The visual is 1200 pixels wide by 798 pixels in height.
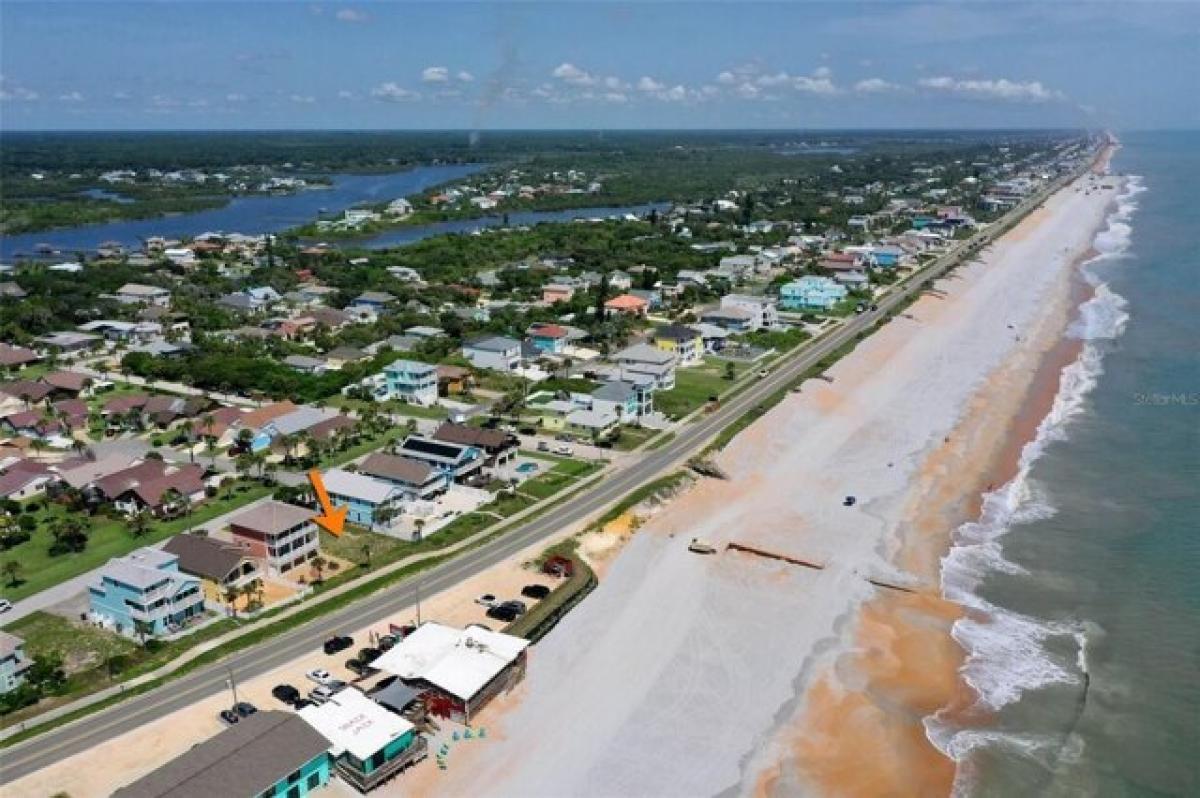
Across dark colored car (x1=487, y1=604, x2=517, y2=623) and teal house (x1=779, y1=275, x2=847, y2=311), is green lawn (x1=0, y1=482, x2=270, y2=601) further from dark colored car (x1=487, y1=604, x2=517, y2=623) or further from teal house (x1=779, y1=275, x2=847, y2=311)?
teal house (x1=779, y1=275, x2=847, y2=311)

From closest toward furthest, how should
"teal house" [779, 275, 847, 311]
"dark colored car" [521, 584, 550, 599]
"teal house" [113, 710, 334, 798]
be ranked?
"teal house" [113, 710, 334, 798] < "dark colored car" [521, 584, 550, 599] < "teal house" [779, 275, 847, 311]

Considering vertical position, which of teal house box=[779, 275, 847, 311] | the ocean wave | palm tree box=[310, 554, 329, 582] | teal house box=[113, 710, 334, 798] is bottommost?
the ocean wave

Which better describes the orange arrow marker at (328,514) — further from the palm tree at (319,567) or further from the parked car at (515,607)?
the parked car at (515,607)

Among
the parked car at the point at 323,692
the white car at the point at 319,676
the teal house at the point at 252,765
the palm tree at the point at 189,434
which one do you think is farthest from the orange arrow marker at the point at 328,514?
the teal house at the point at 252,765

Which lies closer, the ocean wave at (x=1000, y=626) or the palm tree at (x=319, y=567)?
the ocean wave at (x=1000, y=626)

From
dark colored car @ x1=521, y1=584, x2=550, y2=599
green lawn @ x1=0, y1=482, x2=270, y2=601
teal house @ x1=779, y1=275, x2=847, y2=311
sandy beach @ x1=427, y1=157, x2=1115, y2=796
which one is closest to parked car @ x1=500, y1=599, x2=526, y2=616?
dark colored car @ x1=521, y1=584, x2=550, y2=599

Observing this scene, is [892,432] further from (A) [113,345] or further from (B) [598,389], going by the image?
(A) [113,345]

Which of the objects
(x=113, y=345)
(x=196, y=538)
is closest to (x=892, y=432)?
(x=196, y=538)

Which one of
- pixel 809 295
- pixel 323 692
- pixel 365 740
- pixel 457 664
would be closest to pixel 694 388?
pixel 809 295
